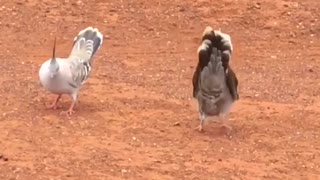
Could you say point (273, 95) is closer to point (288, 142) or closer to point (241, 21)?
point (288, 142)

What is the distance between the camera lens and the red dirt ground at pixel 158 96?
727 centimetres

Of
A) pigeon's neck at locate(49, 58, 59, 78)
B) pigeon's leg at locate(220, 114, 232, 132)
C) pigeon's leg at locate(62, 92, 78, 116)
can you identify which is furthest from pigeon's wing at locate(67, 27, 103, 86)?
pigeon's leg at locate(220, 114, 232, 132)

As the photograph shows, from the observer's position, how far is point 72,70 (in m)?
8.32

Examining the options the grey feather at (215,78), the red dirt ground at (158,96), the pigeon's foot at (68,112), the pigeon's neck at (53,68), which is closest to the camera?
the red dirt ground at (158,96)

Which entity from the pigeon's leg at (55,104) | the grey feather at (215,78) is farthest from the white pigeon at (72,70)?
the grey feather at (215,78)

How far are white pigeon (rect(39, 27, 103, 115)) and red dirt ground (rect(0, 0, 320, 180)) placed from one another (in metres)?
0.25

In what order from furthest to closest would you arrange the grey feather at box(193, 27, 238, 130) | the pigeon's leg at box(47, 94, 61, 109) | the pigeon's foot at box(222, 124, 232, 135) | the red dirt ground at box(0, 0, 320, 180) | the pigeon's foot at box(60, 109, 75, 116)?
the pigeon's leg at box(47, 94, 61, 109) → the pigeon's foot at box(60, 109, 75, 116) → the pigeon's foot at box(222, 124, 232, 135) → the grey feather at box(193, 27, 238, 130) → the red dirt ground at box(0, 0, 320, 180)

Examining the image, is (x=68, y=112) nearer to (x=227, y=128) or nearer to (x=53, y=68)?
(x=53, y=68)

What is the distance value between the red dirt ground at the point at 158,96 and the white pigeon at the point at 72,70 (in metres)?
0.25

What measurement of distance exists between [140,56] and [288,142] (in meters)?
3.55

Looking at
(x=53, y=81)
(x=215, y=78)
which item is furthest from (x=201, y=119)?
(x=53, y=81)

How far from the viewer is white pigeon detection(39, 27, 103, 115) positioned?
26.6 ft

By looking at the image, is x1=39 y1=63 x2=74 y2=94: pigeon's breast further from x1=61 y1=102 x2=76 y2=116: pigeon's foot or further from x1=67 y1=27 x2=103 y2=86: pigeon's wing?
x1=61 y1=102 x2=76 y2=116: pigeon's foot

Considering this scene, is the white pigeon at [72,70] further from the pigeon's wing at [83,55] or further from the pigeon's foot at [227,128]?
the pigeon's foot at [227,128]
